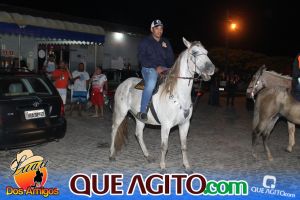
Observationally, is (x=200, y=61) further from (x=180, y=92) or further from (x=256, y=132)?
(x=256, y=132)

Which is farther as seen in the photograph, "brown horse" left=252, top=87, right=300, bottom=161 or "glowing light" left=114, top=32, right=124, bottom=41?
"glowing light" left=114, top=32, right=124, bottom=41

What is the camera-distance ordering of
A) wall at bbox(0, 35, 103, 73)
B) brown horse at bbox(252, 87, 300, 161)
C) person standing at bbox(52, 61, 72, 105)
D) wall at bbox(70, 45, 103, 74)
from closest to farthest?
brown horse at bbox(252, 87, 300, 161)
person standing at bbox(52, 61, 72, 105)
wall at bbox(0, 35, 103, 73)
wall at bbox(70, 45, 103, 74)

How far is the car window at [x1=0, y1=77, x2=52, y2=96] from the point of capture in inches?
310

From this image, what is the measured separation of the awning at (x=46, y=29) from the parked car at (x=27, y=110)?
27.0 ft

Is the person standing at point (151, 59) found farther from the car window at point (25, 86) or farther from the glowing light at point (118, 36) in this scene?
the glowing light at point (118, 36)

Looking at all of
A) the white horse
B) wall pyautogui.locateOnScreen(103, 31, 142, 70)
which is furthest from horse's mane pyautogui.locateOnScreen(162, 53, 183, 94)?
wall pyautogui.locateOnScreen(103, 31, 142, 70)

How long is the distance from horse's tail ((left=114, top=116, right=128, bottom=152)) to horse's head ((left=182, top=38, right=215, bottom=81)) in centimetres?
242

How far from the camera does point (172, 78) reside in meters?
7.53

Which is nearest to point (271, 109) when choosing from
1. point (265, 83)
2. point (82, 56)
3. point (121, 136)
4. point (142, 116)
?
point (265, 83)

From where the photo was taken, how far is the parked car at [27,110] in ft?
23.3

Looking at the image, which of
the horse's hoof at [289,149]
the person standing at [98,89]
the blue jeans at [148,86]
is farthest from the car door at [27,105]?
A: the person standing at [98,89]

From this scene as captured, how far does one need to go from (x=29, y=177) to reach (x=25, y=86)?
262cm

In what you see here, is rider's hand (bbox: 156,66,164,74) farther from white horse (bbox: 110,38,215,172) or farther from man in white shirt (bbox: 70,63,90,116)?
man in white shirt (bbox: 70,63,90,116)

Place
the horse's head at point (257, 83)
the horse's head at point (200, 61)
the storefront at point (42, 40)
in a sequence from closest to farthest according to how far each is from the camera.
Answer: the horse's head at point (200, 61)
the horse's head at point (257, 83)
the storefront at point (42, 40)
